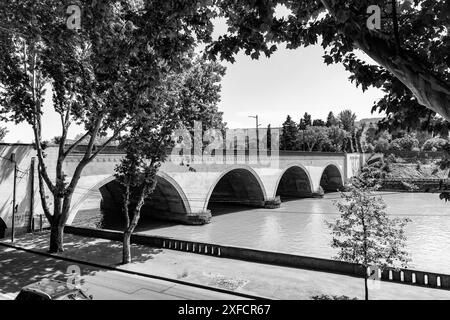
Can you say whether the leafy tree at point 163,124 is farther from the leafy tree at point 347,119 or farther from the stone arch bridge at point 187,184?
the leafy tree at point 347,119

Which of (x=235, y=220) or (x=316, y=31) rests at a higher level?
(x=316, y=31)

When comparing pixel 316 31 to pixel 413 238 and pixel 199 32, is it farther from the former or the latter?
pixel 413 238

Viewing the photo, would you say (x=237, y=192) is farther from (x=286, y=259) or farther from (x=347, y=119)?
(x=347, y=119)

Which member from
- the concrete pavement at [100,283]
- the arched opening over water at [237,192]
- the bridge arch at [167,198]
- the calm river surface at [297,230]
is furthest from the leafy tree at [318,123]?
the concrete pavement at [100,283]

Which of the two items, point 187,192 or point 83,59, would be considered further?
point 187,192

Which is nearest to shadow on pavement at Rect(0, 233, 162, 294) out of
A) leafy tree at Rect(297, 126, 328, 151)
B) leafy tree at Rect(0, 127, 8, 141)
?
leafy tree at Rect(0, 127, 8, 141)

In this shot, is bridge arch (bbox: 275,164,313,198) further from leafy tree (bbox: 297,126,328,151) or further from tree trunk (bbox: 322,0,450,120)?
tree trunk (bbox: 322,0,450,120)

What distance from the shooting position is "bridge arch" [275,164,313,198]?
55938mm

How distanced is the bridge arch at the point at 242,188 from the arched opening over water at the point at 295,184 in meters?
12.0

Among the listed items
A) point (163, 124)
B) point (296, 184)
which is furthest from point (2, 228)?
point (296, 184)

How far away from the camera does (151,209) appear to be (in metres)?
Result: 37.8

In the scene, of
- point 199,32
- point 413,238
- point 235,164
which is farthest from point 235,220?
point 199,32

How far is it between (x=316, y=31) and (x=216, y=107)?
47.6ft

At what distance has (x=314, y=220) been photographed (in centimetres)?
3688
